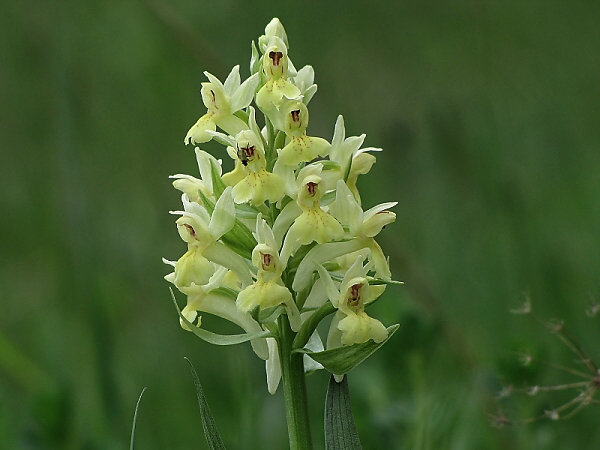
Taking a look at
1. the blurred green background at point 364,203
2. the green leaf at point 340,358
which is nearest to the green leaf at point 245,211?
the green leaf at point 340,358

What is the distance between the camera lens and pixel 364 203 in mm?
4578

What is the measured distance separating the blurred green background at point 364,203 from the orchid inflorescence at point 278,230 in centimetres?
57

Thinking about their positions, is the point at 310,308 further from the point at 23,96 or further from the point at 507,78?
the point at 23,96

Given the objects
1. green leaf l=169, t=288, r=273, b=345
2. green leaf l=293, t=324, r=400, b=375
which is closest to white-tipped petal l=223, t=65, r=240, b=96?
green leaf l=169, t=288, r=273, b=345

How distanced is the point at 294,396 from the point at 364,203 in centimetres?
266

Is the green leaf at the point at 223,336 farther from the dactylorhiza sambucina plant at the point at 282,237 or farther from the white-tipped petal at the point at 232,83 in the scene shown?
the white-tipped petal at the point at 232,83

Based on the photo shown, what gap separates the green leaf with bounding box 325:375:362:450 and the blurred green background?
26.8 inches

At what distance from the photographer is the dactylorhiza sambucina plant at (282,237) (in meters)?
2.02

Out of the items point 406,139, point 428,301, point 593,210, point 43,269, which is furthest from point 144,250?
point 593,210

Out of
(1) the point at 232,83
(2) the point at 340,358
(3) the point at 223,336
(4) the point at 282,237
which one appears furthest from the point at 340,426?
(1) the point at 232,83

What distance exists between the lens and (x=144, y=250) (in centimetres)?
570

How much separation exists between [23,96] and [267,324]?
5.99 m

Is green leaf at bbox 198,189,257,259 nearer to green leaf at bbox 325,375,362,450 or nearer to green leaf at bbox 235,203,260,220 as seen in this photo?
green leaf at bbox 235,203,260,220

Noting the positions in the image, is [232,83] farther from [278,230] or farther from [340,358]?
[340,358]
